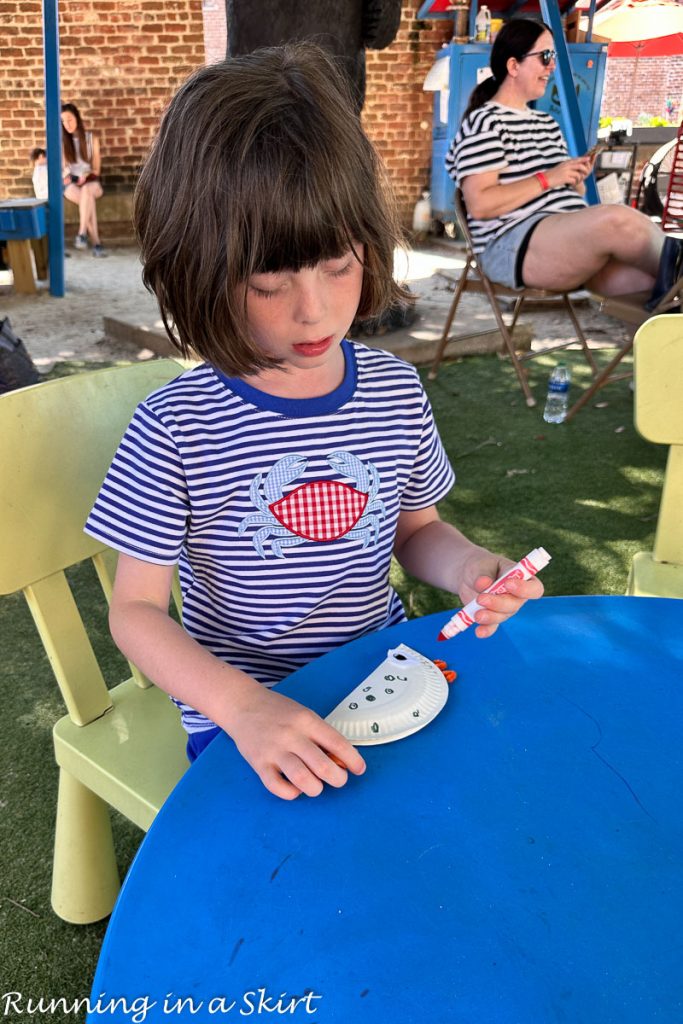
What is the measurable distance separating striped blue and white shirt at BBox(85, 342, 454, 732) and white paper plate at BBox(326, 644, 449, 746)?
0.27m

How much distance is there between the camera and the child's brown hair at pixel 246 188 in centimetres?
88

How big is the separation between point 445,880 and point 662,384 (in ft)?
3.45

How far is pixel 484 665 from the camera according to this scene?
87 cm

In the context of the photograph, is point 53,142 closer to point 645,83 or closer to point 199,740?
point 199,740

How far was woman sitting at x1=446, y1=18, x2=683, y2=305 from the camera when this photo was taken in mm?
3426

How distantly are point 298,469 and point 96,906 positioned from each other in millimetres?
905

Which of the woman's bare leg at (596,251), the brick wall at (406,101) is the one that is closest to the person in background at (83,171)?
the brick wall at (406,101)

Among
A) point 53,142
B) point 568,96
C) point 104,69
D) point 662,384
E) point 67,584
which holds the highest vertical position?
point 104,69

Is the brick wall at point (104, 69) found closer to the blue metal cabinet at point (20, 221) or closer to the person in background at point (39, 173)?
the person in background at point (39, 173)

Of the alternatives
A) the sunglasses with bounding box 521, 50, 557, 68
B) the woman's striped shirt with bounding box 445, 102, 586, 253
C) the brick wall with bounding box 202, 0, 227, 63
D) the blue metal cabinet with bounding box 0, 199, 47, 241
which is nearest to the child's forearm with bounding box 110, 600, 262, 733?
the woman's striped shirt with bounding box 445, 102, 586, 253

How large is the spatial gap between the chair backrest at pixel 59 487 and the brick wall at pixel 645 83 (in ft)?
54.1

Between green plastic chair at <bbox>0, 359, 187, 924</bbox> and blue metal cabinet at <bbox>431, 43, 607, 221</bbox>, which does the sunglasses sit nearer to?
green plastic chair at <bbox>0, 359, 187, 924</bbox>

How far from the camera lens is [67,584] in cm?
117

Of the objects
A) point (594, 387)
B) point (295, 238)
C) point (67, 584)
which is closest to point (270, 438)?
point (295, 238)
